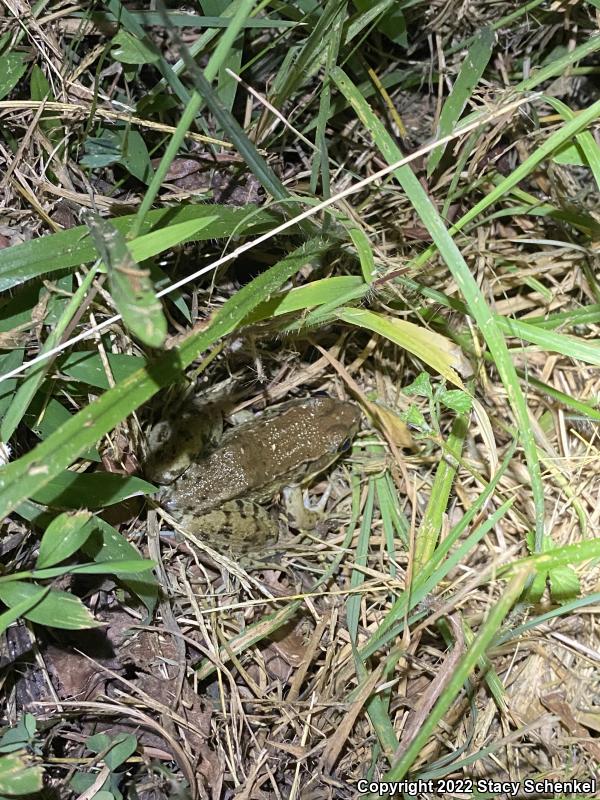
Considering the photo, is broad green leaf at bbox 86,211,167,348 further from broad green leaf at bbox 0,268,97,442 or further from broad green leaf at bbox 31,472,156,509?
broad green leaf at bbox 31,472,156,509

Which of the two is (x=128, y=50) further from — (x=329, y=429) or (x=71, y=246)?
(x=329, y=429)

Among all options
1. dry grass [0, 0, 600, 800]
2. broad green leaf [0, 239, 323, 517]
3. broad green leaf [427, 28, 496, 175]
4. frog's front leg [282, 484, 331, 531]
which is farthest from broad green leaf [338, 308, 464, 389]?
frog's front leg [282, 484, 331, 531]

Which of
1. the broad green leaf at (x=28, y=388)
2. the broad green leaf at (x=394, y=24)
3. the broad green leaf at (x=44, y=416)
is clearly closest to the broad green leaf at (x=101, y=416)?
the broad green leaf at (x=28, y=388)

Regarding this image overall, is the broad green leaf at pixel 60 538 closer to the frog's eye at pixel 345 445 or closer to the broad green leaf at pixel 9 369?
the broad green leaf at pixel 9 369

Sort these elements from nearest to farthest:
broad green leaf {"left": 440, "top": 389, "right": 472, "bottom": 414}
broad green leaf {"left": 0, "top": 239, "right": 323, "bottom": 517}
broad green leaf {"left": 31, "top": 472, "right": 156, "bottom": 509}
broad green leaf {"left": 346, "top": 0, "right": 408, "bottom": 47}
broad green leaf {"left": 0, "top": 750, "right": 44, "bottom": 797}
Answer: broad green leaf {"left": 0, "top": 239, "right": 323, "bottom": 517}
broad green leaf {"left": 0, "top": 750, "right": 44, "bottom": 797}
broad green leaf {"left": 31, "top": 472, "right": 156, "bottom": 509}
broad green leaf {"left": 440, "top": 389, "right": 472, "bottom": 414}
broad green leaf {"left": 346, "top": 0, "right": 408, "bottom": 47}

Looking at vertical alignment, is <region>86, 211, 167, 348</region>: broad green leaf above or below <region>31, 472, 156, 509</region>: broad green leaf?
above

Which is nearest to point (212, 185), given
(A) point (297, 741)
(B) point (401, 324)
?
(B) point (401, 324)

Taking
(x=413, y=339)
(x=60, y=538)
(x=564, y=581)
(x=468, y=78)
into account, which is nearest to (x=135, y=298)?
(x=60, y=538)
